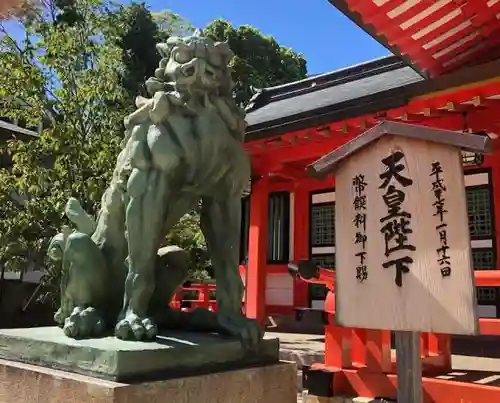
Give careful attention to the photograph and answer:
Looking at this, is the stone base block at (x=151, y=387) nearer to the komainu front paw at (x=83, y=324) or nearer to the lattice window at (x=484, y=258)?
the komainu front paw at (x=83, y=324)

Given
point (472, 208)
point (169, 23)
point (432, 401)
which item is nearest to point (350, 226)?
point (432, 401)

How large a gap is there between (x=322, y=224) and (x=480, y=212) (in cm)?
304

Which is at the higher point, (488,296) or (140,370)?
(488,296)

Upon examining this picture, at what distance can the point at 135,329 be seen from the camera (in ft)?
6.36

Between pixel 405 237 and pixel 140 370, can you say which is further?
pixel 405 237

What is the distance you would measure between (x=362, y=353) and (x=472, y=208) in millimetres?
4116

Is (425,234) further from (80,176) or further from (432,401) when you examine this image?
(80,176)

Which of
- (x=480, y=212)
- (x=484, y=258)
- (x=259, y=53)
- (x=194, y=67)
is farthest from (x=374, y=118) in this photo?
(x=259, y=53)

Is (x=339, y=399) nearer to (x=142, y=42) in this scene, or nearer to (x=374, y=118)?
(x=374, y=118)

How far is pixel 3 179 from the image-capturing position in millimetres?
6777

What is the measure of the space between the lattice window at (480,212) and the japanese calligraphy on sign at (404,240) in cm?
581

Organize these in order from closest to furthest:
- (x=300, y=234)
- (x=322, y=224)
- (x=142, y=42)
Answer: (x=322, y=224) < (x=300, y=234) < (x=142, y=42)

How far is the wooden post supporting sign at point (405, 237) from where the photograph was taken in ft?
6.79

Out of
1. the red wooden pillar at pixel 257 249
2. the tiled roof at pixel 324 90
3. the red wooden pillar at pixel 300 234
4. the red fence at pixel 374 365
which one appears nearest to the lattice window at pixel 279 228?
the red wooden pillar at pixel 300 234
